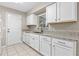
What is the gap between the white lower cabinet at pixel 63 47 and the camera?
169 centimetres

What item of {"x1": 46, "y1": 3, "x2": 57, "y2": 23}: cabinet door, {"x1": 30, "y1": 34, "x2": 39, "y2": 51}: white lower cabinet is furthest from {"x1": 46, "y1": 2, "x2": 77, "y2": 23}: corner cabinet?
{"x1": 30, "y1": 34, "x2": 39, "y2": 51}: white lower cabinet

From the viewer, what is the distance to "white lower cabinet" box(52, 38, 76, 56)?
1687 millimetres

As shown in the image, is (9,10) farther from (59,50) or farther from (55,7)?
(59,50)

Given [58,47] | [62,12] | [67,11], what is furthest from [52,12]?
[58,47]

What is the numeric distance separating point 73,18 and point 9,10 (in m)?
3.72

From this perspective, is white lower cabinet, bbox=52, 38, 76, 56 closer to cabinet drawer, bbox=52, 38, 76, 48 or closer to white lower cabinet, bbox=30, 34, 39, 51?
cabinet drawer, bbox=52, 38, 76, 48

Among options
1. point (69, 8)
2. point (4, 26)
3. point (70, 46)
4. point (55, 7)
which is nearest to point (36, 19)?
point (4, 26)

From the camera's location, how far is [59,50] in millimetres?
2043

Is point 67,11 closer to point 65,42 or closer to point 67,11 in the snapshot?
point 67,11

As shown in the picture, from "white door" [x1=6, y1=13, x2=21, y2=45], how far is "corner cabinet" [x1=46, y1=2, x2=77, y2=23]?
2.56 meters

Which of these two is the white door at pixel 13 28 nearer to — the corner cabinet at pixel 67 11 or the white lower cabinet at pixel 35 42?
the white lower cabinet at pixel 35 42

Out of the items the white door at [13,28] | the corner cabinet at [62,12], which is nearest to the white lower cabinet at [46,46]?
the corner cabinet at [62,12]

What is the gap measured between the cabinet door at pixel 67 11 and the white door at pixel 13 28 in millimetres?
3132

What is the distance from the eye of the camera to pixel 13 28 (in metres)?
4.73
